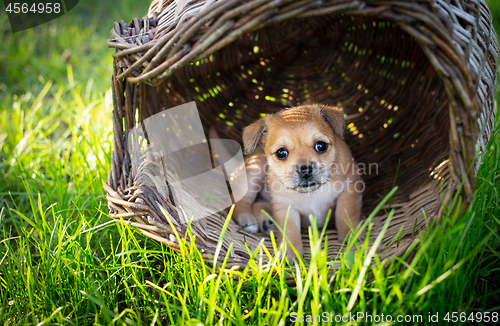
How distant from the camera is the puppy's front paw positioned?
302 centimetres

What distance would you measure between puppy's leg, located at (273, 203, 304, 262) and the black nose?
43 centimetres

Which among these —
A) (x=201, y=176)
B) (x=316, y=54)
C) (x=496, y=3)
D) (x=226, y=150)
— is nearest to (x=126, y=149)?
(x=201, y=176)

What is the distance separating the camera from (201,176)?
3.52 m

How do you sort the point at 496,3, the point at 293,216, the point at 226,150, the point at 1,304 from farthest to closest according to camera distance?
the point at 496,3, the point at 226,150, the point at 293,216, the point at 1,304

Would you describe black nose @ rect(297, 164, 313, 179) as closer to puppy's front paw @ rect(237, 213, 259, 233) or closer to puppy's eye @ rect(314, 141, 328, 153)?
puppy's eye @ rect(314, 141, 328, 153)

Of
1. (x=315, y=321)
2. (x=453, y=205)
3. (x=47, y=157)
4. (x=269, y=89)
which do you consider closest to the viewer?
(x=315, y=321)

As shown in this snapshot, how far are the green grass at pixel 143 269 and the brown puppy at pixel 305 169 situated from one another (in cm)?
55

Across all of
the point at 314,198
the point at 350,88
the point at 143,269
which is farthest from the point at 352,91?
the point at 143,269

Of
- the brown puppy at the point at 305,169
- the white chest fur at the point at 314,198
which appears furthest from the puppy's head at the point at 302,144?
the white chest fur at the point at 314,198

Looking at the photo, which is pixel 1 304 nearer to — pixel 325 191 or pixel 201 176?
pixel 201 176

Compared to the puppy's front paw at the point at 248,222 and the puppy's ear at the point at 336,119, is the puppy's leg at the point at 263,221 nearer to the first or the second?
the puppy's front paw at the point at 248,222

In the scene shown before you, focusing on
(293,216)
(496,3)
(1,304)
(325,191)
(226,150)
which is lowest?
(1,304)

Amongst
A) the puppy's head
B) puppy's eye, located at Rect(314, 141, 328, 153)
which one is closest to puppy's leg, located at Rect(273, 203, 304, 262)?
the puppy's head

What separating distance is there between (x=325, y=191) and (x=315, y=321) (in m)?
1.55
